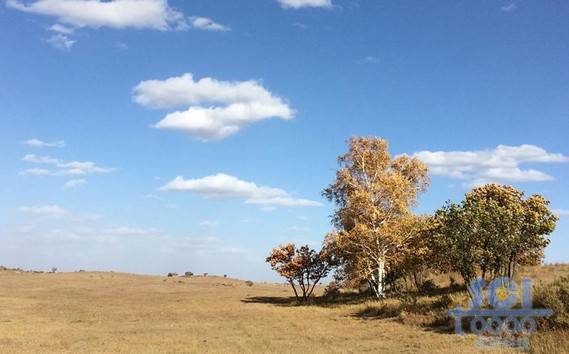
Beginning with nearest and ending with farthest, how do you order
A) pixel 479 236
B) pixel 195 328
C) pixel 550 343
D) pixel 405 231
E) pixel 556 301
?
pixel 550 343
pixel 556 301
pixel 195 328
pixel 479 236
pixel 405 231

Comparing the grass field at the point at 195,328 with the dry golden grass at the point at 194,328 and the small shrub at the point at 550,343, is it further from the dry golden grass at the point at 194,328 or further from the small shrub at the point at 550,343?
the small shrub at the point at 550,343

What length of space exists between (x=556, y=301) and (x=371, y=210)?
25.2 metres

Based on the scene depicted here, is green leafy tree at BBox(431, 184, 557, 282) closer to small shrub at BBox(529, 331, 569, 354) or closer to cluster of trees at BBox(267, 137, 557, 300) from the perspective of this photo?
cluster of trees at BBox(267, 137, 557, 300)

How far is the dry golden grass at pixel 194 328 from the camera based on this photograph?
24.6m

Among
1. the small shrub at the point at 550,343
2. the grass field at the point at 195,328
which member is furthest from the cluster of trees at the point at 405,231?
the small shrub at the point at 550,343

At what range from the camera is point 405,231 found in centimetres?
4788

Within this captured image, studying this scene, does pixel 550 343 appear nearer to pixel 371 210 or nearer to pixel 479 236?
pixel 479 236

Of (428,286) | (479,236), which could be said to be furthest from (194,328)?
(428,286)

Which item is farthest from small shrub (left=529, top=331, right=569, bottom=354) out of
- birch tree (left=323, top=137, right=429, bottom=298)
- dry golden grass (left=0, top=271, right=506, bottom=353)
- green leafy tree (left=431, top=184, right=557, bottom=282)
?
birch tree (left=323, top=137, right=429, bottom=298)

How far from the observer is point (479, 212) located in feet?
118

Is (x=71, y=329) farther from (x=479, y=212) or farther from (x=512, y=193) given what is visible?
(x=512, y=193)

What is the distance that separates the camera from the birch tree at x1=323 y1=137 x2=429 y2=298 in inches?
1871

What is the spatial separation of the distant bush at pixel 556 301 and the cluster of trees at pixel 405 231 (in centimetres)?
980

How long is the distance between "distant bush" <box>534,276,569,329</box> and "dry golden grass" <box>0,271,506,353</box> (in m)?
3.67
